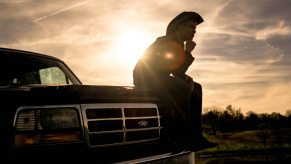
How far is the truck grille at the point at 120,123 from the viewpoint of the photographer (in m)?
2.69

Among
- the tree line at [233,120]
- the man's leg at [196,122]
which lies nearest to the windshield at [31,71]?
the man's leg at [196,122]

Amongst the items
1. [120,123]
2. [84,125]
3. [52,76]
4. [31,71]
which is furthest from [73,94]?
[52,76]

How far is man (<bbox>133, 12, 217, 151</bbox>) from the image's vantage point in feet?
11.8

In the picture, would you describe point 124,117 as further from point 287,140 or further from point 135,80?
point 287,140

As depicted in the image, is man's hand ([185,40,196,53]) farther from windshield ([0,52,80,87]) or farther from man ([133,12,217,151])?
windshield ([0,52,80,87])

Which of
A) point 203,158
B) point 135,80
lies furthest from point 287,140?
point 135,80

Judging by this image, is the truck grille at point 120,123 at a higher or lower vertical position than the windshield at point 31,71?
lower

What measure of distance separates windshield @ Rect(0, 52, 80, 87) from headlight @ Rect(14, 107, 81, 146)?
139 cm

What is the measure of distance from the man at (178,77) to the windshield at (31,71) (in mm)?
1206

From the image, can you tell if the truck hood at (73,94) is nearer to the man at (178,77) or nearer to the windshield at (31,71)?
the man at (178,77)

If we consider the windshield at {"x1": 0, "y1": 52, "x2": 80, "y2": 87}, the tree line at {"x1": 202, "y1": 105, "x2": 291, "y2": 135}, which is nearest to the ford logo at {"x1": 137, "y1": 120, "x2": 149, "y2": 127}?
the windshield at {"x1": 0, "y1": 52, "x2": 80, "y2": 87}

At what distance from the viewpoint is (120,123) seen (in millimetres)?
2865

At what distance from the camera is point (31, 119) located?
7.98 feet

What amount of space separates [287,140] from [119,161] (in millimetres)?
95096
